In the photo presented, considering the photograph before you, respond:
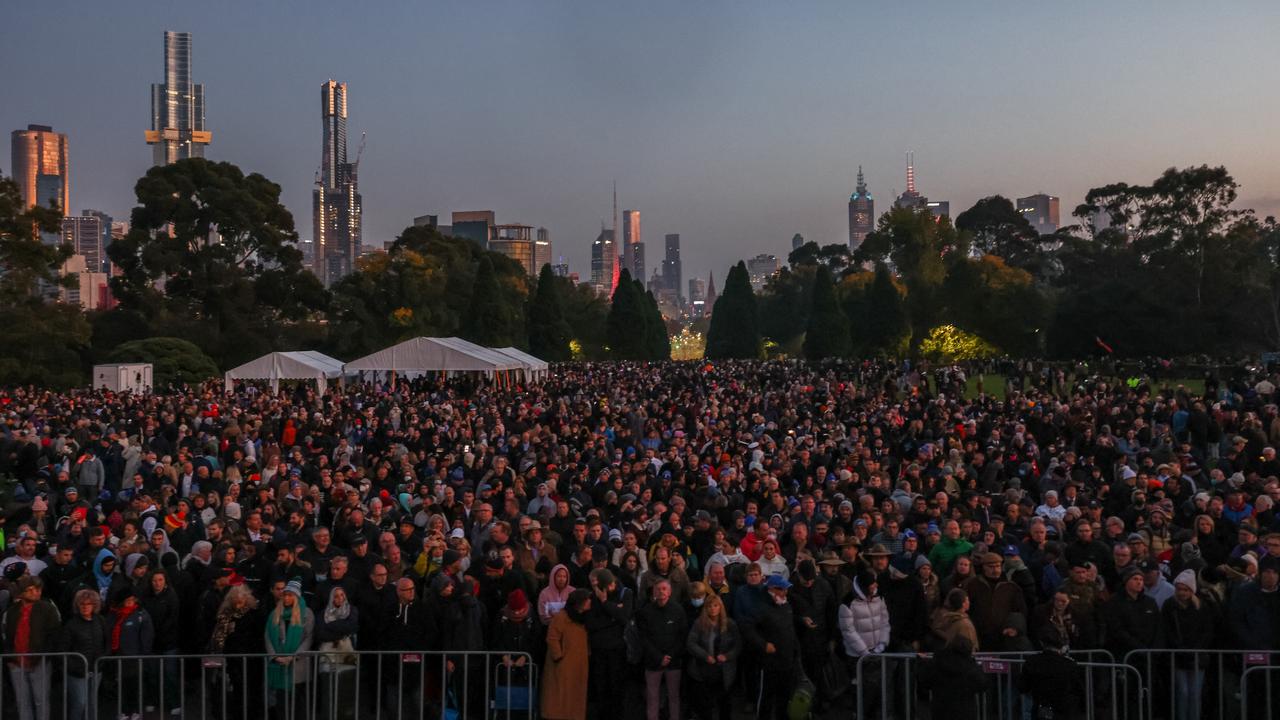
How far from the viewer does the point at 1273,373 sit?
2741 cm

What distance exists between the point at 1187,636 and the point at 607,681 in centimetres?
363

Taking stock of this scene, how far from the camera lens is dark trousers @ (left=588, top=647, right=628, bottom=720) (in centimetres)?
700

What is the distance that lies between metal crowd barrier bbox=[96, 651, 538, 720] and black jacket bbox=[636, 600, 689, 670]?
0.79 m

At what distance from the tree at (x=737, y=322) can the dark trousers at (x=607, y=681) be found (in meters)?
76.3

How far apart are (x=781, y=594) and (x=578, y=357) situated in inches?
3006

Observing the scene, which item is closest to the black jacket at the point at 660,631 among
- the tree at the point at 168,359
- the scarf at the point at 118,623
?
the scarf at the point at 118,623

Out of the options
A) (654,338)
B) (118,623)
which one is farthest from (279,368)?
(654,338)

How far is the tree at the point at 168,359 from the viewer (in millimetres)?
39562

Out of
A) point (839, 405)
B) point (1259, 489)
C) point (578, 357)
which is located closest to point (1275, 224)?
point (578, 357)

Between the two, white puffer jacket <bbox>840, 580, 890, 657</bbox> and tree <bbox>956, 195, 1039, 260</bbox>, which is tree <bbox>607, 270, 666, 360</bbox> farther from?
white puffer jacket <bbox>840, 580, 890, 657</bbox>

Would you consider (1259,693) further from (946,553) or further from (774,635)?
(774,635)

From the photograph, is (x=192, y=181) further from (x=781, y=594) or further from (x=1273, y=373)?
(x=781, y=594)

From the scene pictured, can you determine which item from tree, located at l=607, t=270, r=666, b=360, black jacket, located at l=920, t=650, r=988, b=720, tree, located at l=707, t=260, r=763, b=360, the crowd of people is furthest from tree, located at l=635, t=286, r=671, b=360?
black jacket, located at l=920, t=650, r=988, b=720

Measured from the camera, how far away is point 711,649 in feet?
22.6
